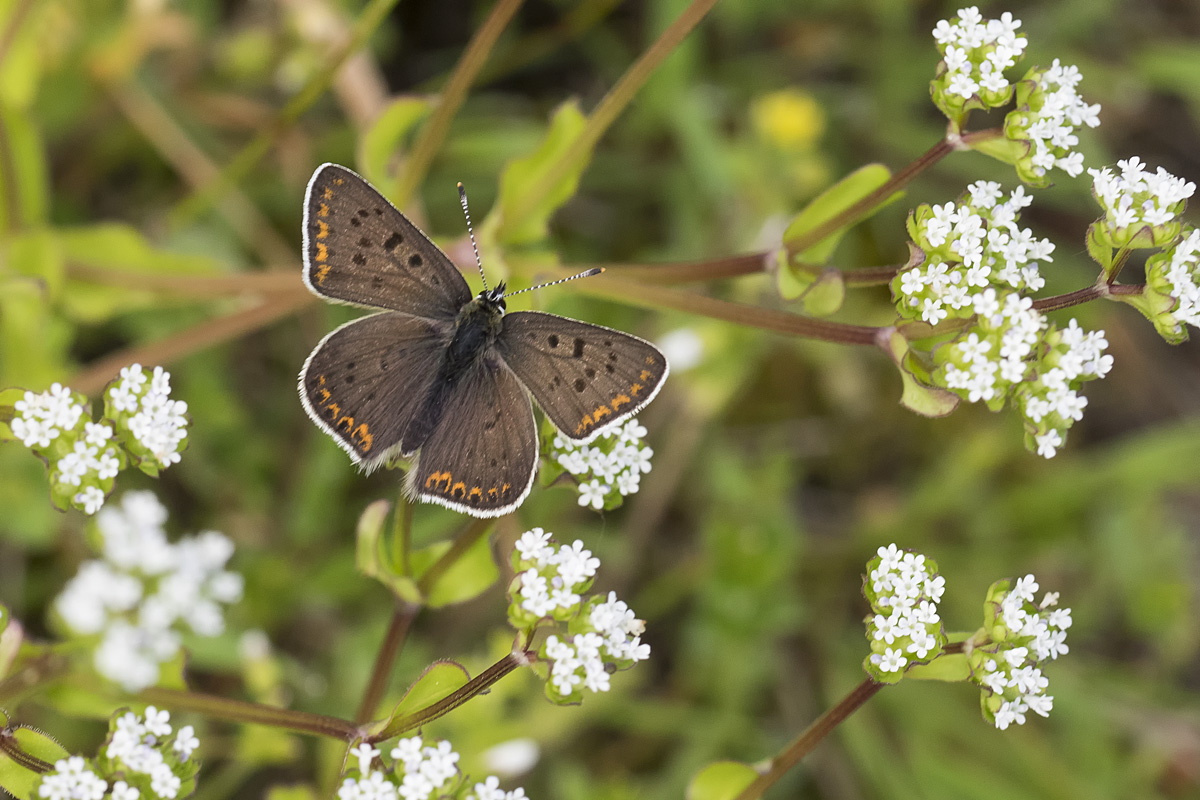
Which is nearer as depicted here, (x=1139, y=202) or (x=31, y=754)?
(x=31, y=754)

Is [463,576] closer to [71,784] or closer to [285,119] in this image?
[71,784]

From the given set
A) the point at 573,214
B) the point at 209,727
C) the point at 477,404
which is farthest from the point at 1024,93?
the point at 209,727

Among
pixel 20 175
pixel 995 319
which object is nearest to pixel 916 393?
pixel 995 319

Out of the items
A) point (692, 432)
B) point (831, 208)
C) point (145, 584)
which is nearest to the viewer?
point (831, 208)

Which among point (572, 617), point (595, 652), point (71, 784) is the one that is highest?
point (71, 784)

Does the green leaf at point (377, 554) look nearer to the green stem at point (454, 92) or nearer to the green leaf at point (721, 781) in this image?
the green leaf at point (721, 781)

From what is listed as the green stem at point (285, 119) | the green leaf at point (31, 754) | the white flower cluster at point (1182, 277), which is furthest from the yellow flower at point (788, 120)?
the green leaf at point (31, 754)

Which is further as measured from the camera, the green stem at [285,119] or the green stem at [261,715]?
the green stem at [285,119]
